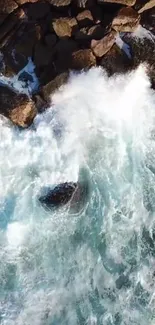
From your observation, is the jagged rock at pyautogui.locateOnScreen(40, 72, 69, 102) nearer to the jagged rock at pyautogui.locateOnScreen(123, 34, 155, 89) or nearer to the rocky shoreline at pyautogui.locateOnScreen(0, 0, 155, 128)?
the rocky shoreline at pyautogui.locateOnScreen(0, 0, 155, 128)

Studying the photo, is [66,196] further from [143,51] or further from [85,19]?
[85,19]

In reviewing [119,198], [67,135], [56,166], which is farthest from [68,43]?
[119,198]

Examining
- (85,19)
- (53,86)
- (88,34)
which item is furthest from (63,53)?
(85,19)

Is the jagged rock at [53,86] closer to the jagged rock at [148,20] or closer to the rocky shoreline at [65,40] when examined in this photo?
the rocky shoreline at [65,40]

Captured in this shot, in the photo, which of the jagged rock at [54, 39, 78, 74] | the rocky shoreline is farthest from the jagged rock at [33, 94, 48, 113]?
the jagged rock at [54, 39, 78, 74]

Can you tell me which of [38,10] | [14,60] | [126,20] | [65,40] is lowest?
[126,20]

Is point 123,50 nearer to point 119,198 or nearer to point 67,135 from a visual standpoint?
point 67,135

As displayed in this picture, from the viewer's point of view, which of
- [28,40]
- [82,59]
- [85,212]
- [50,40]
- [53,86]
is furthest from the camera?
[28,40]
